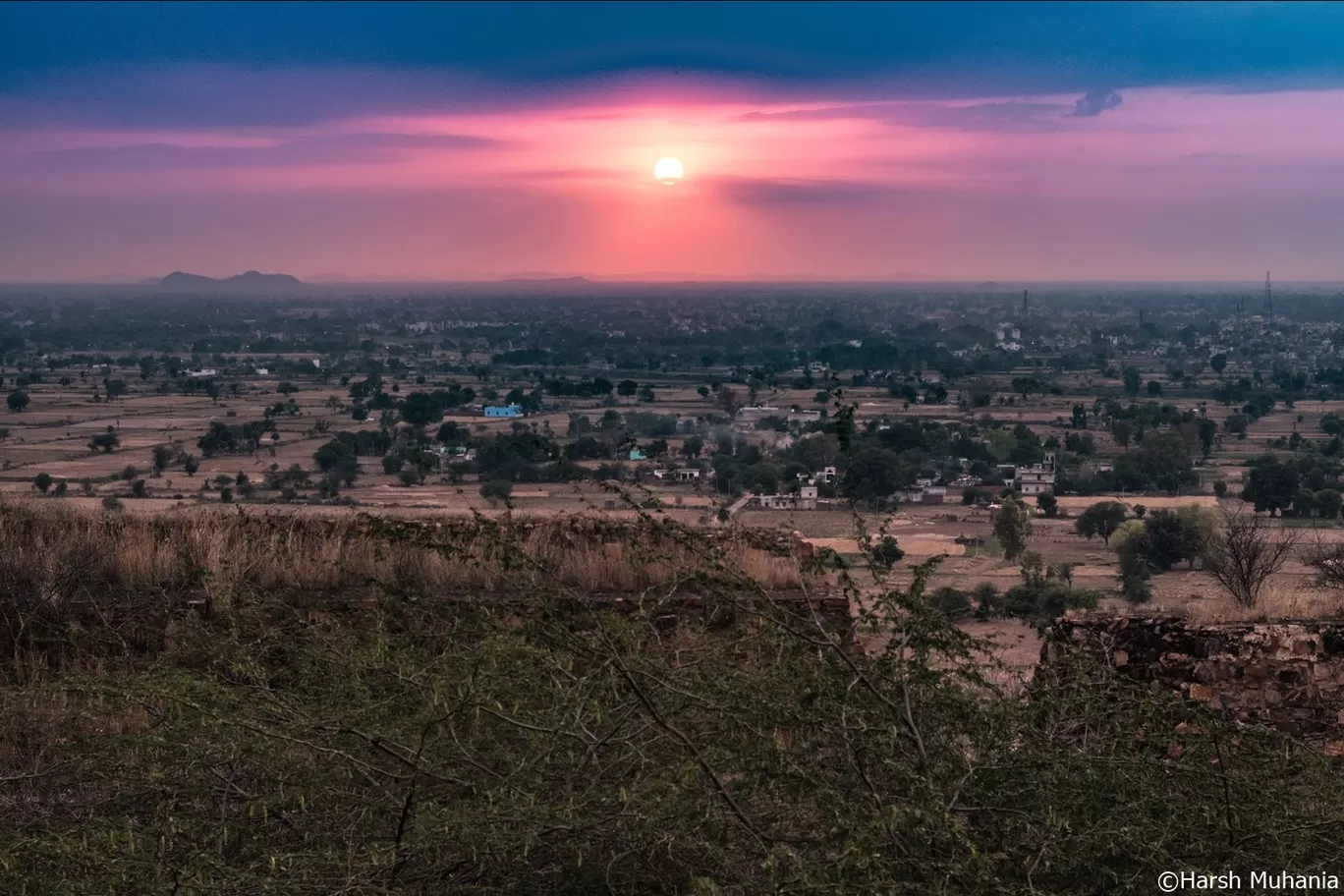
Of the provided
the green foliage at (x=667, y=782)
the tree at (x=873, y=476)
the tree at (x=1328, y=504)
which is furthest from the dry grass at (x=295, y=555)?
the tree at (x=1328, y=504)

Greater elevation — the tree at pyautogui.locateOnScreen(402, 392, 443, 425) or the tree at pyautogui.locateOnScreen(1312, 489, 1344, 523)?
the tree at pyautogui.locateOnScreen(402, 392, 443, 425)

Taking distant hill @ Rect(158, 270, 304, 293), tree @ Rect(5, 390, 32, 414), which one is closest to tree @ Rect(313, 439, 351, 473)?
tree @ Rect(5, 390, 32, 414)

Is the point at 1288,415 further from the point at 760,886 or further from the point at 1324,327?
the point at 760,886

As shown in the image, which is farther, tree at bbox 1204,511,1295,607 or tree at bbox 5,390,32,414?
tree at bbox 5,390,32,414

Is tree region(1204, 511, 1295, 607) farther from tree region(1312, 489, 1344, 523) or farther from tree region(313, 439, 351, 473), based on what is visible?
tree region(313, 439, 351, 473)

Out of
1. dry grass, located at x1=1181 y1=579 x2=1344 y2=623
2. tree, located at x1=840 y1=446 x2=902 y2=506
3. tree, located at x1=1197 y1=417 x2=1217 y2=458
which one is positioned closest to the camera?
dry grass, located at x1=1181 y1=579 x2=1344 y2=623

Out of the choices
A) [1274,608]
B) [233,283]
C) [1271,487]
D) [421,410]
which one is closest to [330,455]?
[421,410]
